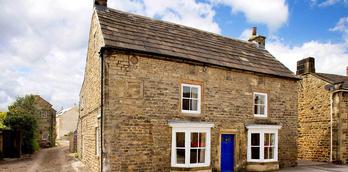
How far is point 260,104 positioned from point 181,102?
5.41 meters

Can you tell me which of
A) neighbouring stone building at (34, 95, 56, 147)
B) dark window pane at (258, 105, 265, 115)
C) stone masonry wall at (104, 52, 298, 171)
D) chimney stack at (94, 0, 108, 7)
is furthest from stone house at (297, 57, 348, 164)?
neighbouring stone building at (34, 95, 56, 147)

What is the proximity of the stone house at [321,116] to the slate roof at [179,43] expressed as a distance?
4.32 metres

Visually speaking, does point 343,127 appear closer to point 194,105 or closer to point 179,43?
point 194,105

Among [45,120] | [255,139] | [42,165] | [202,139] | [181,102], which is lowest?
[42,165]

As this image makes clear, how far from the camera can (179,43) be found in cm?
1513

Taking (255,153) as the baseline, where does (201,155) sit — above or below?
above

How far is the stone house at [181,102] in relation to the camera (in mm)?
12094

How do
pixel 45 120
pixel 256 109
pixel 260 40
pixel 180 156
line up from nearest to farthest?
pixel 180 156
pixel 256 109
pixel 260 40
pixel 45 120

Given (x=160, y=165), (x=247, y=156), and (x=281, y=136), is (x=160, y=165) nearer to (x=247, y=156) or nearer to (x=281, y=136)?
(x=247, y=156)

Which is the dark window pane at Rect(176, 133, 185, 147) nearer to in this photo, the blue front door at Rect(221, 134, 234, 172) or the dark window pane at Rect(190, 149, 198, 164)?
the dark window pane at Rect(190, 149, 198, 164)

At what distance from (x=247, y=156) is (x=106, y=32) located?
9.61 meters

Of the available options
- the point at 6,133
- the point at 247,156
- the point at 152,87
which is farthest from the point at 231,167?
the point at 6,133

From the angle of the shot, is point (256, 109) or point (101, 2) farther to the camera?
point (256, 109)

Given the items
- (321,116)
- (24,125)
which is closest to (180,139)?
(321,116)
